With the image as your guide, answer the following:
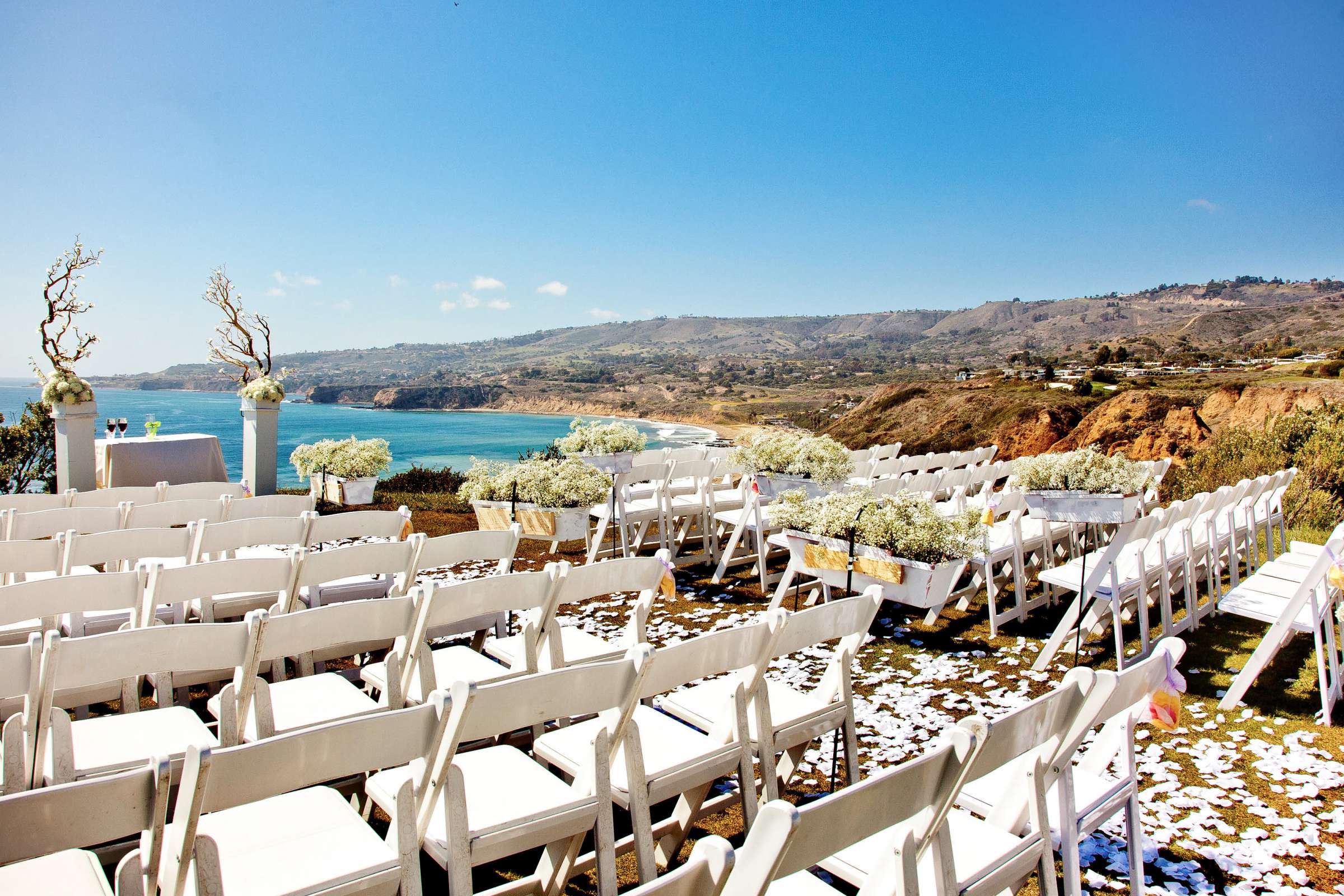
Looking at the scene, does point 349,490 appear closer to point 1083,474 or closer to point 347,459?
point 347,459

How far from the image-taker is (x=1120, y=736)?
224 centimetres

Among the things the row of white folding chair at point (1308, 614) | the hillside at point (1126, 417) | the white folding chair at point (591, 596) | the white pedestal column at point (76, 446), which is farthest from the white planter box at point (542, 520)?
the hillside at point (1126, 417)

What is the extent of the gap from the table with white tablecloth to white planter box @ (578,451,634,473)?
5.33m

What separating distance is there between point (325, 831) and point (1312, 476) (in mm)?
9346

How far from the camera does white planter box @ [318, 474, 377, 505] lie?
32.1ft

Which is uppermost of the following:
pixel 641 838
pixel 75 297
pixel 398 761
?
pixel 75 297

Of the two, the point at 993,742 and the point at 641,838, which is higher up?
the point at 993,742

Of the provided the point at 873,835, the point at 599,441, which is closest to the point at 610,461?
the point at 599,441

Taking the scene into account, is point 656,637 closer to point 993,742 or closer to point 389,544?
point 389,544

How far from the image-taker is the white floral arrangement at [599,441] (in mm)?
6859

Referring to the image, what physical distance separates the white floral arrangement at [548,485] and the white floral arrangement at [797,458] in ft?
3.86

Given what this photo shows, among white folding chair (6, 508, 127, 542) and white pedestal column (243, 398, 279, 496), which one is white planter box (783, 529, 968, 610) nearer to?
white folding chair (6, 508, 127, 542)

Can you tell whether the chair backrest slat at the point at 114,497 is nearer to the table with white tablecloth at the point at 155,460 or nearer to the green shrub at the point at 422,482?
the table with white tablecloth at the point at 155,460

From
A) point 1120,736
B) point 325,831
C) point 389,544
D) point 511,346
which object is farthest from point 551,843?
point 511,346
